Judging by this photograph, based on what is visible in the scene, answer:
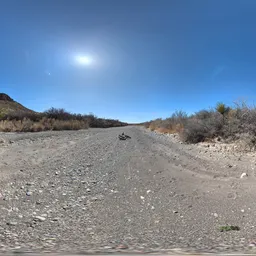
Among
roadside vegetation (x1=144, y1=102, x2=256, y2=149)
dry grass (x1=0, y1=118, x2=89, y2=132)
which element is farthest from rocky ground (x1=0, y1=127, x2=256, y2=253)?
dry grass (x1=0, y1=118, x2=89, y2=132)

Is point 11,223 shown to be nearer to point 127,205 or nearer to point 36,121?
point 127,205

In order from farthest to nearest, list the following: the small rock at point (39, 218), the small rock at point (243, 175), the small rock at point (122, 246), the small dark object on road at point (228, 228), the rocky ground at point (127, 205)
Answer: the small rock at point (243, 175) → the small rock at point (39, 218) → the small dark object on road at point (228, 228) → the rocky ground at point (127, 205) → the small rock at point (122, 246)

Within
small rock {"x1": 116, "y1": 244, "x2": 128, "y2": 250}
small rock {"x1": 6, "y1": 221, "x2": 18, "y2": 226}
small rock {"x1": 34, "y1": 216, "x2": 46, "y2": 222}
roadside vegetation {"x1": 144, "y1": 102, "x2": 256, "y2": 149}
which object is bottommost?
small rock {"x1": 116, "y1": 244, "x2": 128, "y2": 250}

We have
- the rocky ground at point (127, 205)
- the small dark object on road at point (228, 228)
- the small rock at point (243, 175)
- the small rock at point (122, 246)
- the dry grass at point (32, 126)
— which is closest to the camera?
the small rock at point (122, 246)

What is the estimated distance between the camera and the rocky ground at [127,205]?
3338 millimetres

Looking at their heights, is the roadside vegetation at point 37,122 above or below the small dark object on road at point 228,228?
above

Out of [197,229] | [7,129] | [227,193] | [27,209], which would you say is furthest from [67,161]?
[7,129]

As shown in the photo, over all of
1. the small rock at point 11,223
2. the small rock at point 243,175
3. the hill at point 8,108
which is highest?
the hill at point 8,108

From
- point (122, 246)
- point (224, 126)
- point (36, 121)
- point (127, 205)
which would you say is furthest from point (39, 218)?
point (36, 121)

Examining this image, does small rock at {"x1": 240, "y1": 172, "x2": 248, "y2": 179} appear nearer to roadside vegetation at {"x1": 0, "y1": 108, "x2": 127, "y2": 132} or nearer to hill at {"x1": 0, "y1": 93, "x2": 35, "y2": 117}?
roadside vegetation at {"x1": 0, "y1": 108, "x2": 127, "y2": 132}

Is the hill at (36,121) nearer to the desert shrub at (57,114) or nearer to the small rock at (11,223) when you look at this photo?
the desert shrub at (57,114)

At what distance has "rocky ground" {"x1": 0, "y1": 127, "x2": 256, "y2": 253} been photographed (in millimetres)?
3338

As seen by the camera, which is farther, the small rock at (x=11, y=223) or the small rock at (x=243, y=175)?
the small rock at (x=243, y=175)

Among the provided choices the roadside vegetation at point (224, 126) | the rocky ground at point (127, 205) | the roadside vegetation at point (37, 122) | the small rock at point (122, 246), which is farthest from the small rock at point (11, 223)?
the roadside vegetation at point (37, 122)
